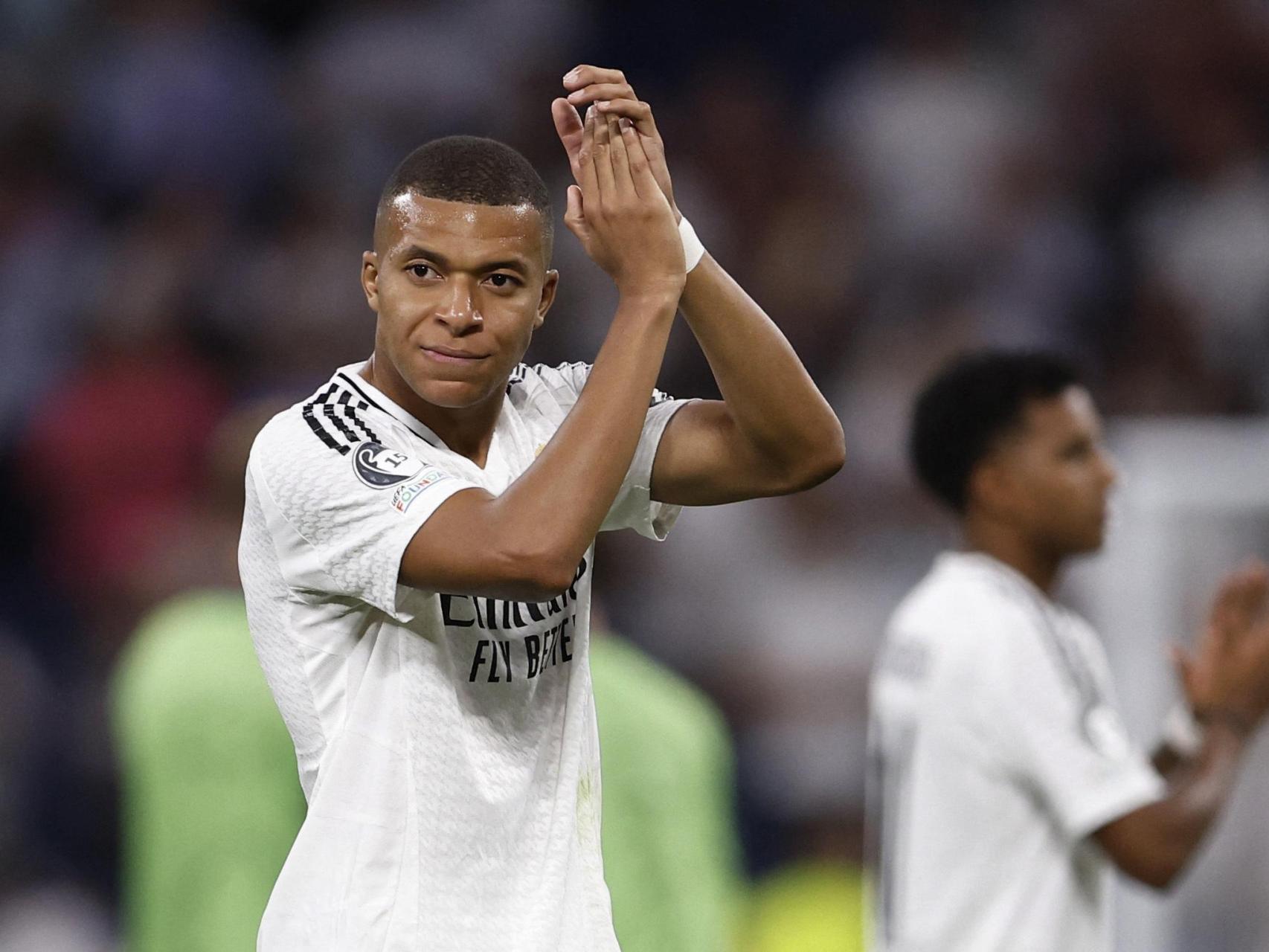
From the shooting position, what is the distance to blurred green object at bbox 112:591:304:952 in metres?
4.32

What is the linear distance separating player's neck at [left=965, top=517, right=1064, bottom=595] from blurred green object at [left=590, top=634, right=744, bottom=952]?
2.87ft

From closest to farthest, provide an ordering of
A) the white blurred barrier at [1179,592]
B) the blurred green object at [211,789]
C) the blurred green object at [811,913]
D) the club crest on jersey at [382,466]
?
the club crest on jersey at [382,466] < the blurred green object at [211,789] < the white blurred barrier at [1179,592] < the blurred green object at [811,913]

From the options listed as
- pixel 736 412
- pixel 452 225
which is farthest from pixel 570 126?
pixel 736 412

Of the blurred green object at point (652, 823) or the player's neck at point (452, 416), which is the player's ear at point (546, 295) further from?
the blurred green object at point (652, 823)

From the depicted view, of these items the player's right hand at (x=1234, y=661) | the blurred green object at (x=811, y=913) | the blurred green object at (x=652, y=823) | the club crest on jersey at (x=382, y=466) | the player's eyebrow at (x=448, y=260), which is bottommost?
the blurred green object at (x=811, y=913)

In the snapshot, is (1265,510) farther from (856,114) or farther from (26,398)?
(26,398)

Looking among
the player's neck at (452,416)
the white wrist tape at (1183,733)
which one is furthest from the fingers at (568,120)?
the white wrist tape at (1183,733)

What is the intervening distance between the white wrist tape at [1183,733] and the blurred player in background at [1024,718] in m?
0.01

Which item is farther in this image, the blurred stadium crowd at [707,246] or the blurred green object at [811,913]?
the blurred stadium crowd at [707,246]

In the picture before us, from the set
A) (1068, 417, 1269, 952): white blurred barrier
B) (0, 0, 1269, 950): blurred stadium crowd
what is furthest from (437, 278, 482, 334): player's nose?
(1068, 417, 1269, 952): white blurred barrier

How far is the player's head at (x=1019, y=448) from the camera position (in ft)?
15.6

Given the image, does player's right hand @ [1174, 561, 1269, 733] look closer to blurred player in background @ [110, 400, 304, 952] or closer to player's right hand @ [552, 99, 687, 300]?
blurred player in background @ [110, 400, 304, 952]

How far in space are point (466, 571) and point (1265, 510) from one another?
4435 millimetres

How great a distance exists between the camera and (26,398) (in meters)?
7.68
